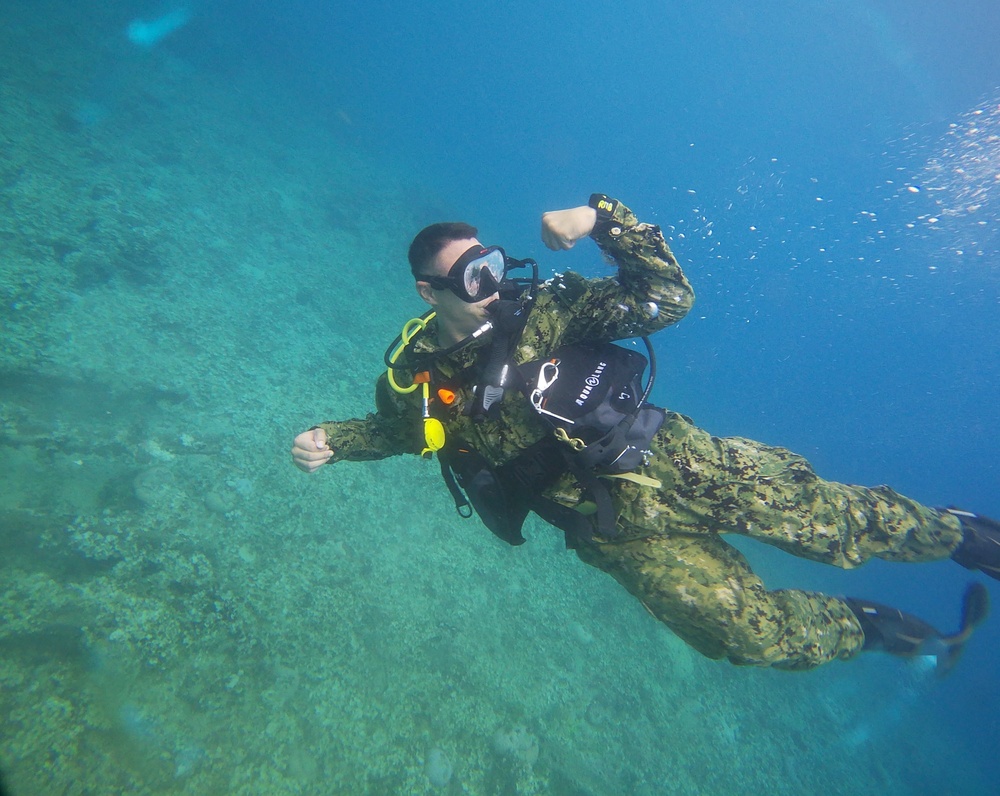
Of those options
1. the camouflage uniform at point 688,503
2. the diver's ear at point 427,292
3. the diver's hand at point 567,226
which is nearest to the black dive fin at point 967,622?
the camouflage uniform at point 688,503

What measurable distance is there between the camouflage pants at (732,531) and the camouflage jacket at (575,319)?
0.69 meters

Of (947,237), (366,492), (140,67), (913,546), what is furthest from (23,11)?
(947,237)

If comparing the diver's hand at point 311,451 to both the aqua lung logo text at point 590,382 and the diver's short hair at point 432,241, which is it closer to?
the diver's short hair at point 432,241

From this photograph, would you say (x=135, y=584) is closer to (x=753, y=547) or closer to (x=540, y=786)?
(x=540, y=786)

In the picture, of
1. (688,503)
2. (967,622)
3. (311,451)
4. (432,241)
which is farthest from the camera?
(967,622)

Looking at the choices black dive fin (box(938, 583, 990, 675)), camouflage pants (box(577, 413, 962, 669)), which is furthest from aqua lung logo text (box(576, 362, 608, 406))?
black dive fin (box(938, 583, 990, 675))

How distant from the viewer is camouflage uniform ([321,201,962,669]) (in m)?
3.11

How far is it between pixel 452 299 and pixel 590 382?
1067mm

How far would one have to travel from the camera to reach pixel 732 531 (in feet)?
11.3

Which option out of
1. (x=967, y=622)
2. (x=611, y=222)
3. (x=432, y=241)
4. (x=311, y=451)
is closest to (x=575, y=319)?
(x=611, y=222)

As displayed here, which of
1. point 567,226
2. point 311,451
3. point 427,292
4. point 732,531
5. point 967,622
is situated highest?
point 567,226

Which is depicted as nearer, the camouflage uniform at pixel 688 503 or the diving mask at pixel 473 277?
the diving mask at pixel 473 277

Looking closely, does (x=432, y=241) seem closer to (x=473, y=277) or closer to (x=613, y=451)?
(x=473, y=277)

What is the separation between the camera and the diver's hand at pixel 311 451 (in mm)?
3488
